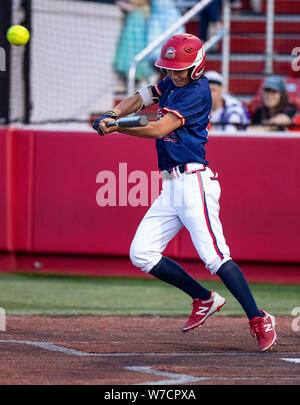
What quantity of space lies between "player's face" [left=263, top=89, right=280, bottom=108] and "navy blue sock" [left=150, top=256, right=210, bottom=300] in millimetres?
4566

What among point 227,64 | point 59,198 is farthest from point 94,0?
point 59,198

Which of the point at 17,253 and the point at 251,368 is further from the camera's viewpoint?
the point at 17,253

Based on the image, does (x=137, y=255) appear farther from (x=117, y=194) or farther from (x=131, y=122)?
(x=117, y=194)

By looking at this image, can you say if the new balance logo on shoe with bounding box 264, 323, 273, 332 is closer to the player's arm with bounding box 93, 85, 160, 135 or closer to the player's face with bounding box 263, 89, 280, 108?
the player's arm with bounding box 93, 85, 160, 135

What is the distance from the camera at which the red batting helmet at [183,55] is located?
5480mm

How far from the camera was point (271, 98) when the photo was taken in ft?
33.1

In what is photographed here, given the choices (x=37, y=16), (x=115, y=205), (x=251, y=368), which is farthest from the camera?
(x=37, y=16)

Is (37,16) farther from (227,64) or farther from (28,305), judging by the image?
(28,305)

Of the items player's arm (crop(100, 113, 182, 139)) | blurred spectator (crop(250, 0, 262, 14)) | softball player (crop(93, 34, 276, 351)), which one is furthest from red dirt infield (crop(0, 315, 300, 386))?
blurred spectator (crop(250, 0, 262, 14))

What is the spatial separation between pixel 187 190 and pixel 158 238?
0.39 metres

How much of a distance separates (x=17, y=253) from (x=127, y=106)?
395 centimetres

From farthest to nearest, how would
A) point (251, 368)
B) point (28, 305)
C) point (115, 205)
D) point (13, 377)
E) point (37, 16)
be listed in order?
point (37, 16)
point (115, 205)
point (28, 305)
point (251, 368)
point (13, 377)

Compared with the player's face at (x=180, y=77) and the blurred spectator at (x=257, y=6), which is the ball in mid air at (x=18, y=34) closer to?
the player's face at (x=180, y=77)

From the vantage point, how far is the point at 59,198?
30.9ft
